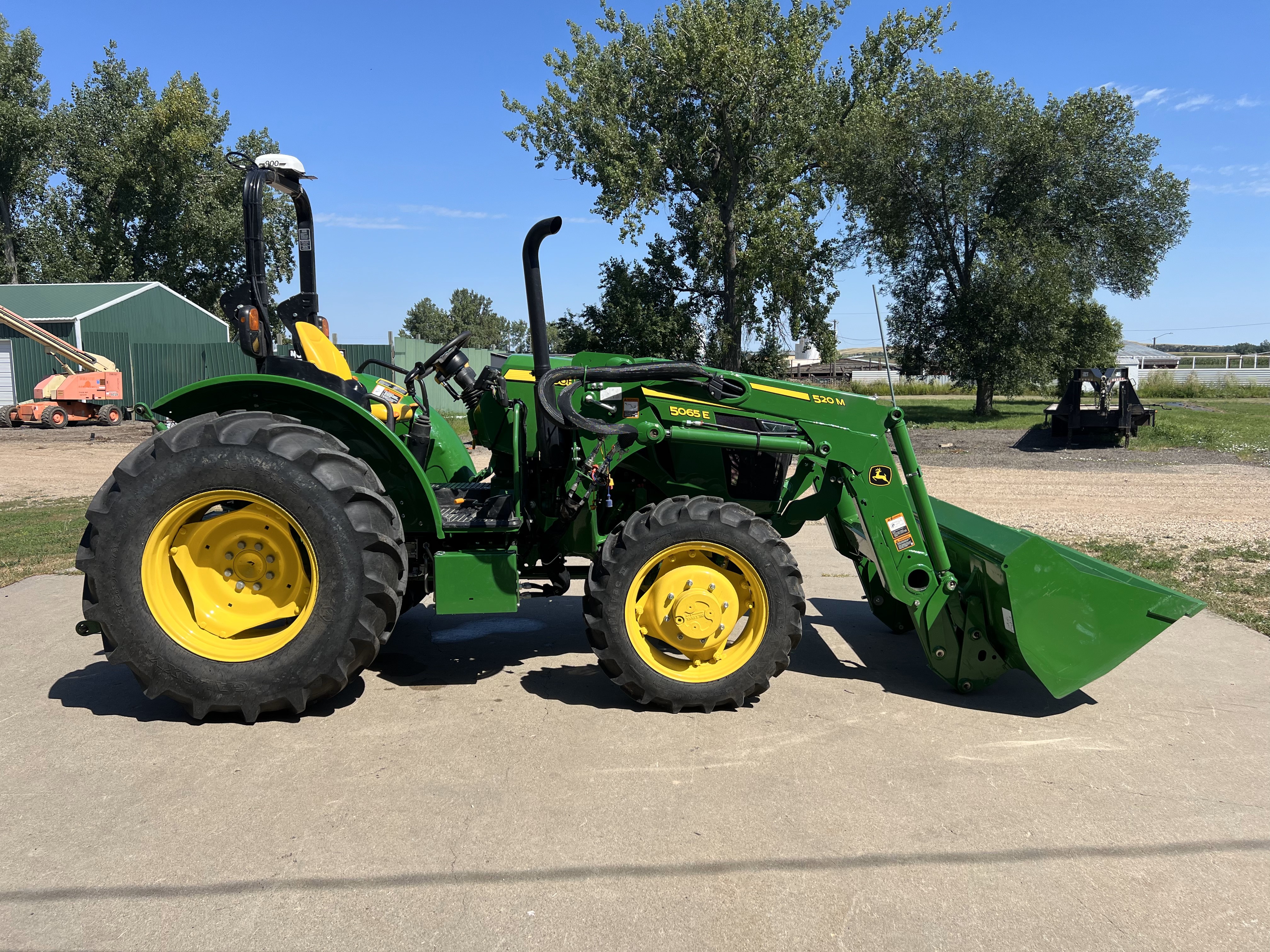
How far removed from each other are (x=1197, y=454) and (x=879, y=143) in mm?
13740

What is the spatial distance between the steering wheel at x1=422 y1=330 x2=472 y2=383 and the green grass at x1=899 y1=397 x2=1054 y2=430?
17.2m

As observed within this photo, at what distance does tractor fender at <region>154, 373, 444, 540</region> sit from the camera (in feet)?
13.0

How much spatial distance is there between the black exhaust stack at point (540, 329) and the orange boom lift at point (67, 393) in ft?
70.1

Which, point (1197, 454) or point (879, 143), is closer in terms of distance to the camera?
point (1197, 454)

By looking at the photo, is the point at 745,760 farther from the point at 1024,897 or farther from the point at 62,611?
the point at 62,611

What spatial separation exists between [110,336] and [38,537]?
20588 mm

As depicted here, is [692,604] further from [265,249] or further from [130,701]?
[265,249]

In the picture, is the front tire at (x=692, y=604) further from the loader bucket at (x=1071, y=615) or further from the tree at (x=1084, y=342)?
the tree at (x=1084, y=342)

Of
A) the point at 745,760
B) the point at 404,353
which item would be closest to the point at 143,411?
the point at 745,760

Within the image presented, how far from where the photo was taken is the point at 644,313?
91.6 feet

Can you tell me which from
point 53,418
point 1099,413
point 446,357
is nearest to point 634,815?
point 446,357

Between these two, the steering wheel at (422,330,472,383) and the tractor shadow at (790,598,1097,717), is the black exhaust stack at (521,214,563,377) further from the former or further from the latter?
the tractor shadow at (790,598,1097,717)

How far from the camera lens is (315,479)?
3746 millimetres

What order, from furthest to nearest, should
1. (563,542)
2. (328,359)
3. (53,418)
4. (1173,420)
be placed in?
(1173,420) < (53,418) < (328,359) < (563,542)
